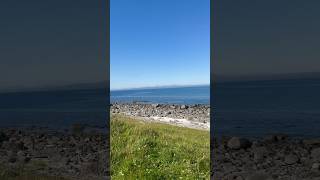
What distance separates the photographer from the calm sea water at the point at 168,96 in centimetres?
1112

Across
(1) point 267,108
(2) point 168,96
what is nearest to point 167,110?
(2) point 168,96

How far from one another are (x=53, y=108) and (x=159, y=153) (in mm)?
5564

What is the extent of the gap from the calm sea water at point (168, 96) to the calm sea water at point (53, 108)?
495 millimetres

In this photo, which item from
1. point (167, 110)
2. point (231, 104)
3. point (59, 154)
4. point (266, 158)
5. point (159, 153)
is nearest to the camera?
point (266, 158)

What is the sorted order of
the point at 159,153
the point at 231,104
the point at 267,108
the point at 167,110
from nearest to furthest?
the point at 159,153
the point at 167,110
the point at 231,104
the point at 267,108

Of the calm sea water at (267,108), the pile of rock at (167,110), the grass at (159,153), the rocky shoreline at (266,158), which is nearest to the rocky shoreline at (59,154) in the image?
the grass at (159,153)

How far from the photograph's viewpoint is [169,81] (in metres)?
11.8

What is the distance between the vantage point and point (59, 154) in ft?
37.6

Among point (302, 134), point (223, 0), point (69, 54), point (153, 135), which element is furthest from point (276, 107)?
point (69, 54)

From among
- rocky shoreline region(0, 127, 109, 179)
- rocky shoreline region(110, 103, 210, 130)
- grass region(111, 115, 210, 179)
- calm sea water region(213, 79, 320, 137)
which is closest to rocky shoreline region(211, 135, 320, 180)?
grass region(111, 115, 210, 179)

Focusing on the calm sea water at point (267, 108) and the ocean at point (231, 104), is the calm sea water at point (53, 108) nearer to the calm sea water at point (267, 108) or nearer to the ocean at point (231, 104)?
the ocean at point (231, 104)

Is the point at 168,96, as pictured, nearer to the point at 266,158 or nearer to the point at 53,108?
the point at 266,158

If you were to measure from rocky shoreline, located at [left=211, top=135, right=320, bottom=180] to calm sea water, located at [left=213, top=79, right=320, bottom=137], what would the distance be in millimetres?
460

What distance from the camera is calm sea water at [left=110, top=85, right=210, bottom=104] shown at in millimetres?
11125
